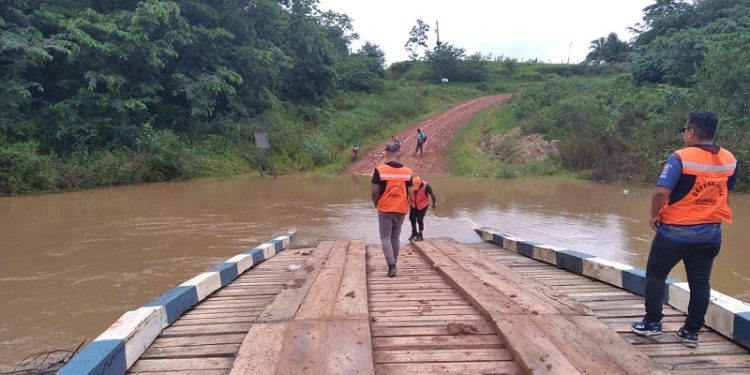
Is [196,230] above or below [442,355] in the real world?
below

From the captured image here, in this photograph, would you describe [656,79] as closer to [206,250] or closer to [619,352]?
[206,250]

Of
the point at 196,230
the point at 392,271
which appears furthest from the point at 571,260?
the point at 196,230

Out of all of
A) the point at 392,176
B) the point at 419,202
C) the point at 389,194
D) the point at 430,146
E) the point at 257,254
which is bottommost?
the point at 257,254

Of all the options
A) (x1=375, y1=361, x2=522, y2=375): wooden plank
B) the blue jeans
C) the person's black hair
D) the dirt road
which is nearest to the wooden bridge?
(x1=375, y1=361, x2=522, y2=375): wooden plank

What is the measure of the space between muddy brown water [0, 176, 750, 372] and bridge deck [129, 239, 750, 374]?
238 cm

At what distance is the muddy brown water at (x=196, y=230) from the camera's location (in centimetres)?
588

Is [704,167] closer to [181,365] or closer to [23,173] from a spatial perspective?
[181,365]

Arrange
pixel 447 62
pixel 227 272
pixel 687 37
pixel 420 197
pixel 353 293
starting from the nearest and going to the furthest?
pixel 353 293 < pixel 227 272 < pixel 420 197 < pixel 687 37 < pixel 447 62

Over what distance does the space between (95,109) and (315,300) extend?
834 inches

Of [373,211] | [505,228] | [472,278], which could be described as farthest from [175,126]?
[472,278]

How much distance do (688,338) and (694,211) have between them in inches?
32.0

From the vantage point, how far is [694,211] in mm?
3223

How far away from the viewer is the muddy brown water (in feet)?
19.3

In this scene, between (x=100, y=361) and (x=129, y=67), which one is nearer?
(x=100, y=361)
